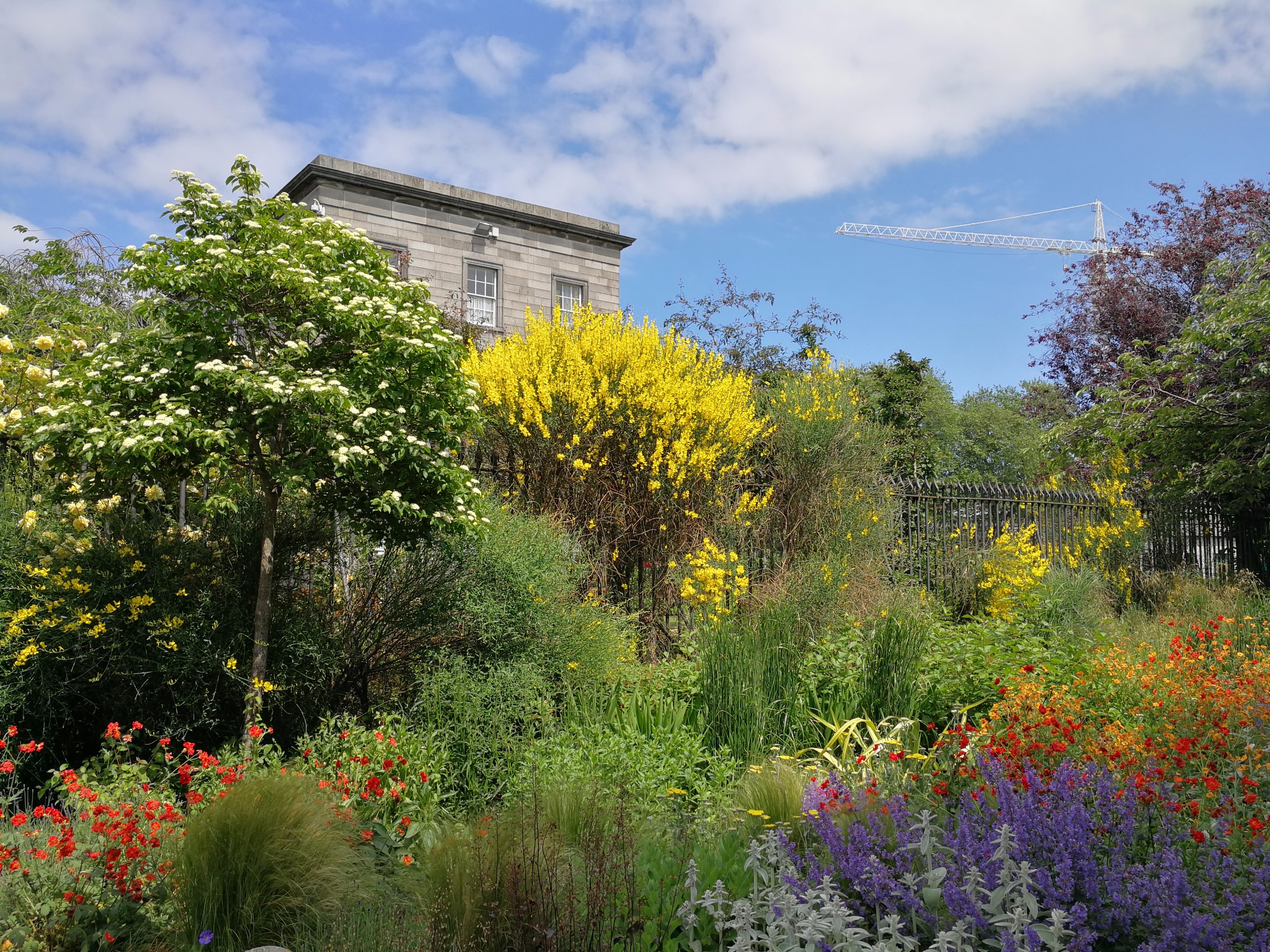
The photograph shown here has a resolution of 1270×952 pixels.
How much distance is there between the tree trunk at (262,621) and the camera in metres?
4.85

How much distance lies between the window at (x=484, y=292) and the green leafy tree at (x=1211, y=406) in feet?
34.7

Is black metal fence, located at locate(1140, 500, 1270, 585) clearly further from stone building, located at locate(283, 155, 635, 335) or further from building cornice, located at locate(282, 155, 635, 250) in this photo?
building cornice, located at locate(282, 155, 635, 250)

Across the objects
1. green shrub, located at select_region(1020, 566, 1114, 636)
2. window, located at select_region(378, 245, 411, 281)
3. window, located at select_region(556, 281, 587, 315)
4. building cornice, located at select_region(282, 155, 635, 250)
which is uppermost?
building cornice, located at select_region(282, 155, 635, 250)

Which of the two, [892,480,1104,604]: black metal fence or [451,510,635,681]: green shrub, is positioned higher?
[892,480,1104,604]: black metal fence

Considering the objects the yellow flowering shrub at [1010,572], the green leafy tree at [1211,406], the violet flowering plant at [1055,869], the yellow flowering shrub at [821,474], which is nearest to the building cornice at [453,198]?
the yellow flowering shrub at [821,474]

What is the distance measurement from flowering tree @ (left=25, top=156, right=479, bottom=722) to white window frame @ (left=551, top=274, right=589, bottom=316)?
12.5 metres

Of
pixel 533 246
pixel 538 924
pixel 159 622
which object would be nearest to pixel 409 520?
pixel 159 622

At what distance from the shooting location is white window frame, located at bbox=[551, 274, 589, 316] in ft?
58.1

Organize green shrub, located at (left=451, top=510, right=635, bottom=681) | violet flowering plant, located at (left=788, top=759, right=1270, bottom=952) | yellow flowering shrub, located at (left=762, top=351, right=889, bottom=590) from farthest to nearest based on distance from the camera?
yellow flowering shrub, located at (left=762, top=351, right=889, bottom=590)
green shrub, located at (left=451, top=510, right=635, bottom=681)
violet flowering plant, located at (left=788, top=759, right=1270, bottom=952)

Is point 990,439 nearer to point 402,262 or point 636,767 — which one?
point 402,262

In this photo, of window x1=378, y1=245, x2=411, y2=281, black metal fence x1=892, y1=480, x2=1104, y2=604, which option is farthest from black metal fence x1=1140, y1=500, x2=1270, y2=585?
window x1=378, y1=245, x2=411, y2=281

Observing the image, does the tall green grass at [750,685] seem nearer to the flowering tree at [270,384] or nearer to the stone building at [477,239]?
the flowering tree at [270,384]

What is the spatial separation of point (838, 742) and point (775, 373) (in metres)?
9.17

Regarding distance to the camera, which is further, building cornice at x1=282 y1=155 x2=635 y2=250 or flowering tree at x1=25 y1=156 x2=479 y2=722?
building cornice at x1=282 y1=155 x2=635 y2=250
